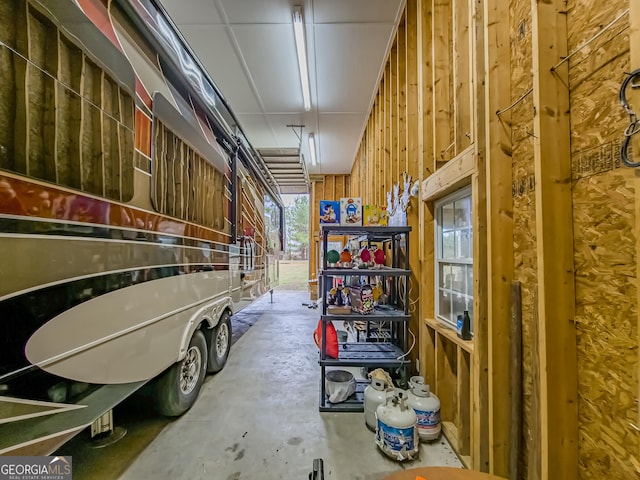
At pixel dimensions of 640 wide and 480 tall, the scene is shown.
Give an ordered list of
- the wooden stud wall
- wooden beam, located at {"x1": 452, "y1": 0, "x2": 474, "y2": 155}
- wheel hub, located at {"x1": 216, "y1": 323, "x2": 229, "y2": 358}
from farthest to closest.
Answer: wheel hub, located at {"x1": 216, "y1": 323, "x2": 229, "y2": 358}
wooden beam, located at {"x1": 452, "y1": 0, "x2": 474, "y2": 155}
the wooden stud wall

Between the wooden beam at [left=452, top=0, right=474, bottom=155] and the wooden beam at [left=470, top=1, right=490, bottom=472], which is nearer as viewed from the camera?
the wooden beam at [left=470, top=1, right=490, bottom=472]

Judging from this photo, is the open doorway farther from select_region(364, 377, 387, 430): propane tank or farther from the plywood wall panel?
the plywood wall panel

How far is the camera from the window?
82.2 inches

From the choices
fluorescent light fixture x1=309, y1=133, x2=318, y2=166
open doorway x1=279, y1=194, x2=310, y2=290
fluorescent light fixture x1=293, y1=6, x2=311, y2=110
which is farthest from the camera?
open doorway x1=279, y1=194, x2=310, y2=290

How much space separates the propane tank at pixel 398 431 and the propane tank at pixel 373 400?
0.26 meters

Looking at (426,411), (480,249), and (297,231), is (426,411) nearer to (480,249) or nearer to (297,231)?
(480,249)

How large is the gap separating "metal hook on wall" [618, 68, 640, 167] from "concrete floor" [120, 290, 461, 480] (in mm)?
1982

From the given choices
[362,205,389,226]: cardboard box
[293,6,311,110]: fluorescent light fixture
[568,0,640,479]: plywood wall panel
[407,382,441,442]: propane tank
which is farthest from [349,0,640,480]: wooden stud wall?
[293,6,311,110]: fluorescent light fixture

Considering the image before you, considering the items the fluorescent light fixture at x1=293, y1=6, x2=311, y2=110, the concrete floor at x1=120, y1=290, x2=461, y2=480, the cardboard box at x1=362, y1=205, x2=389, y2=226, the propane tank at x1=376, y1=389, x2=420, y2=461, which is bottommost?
the concrete floor at x1=120, y1=290, x2=461, y2=480

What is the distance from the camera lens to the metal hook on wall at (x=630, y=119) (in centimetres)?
93

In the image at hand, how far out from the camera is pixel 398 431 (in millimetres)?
1828

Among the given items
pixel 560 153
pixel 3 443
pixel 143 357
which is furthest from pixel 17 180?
pixel 560 153

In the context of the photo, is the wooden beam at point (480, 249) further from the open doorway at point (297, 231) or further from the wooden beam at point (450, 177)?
the open doorway at point (297, 231)

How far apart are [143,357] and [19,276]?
0.93 metres
